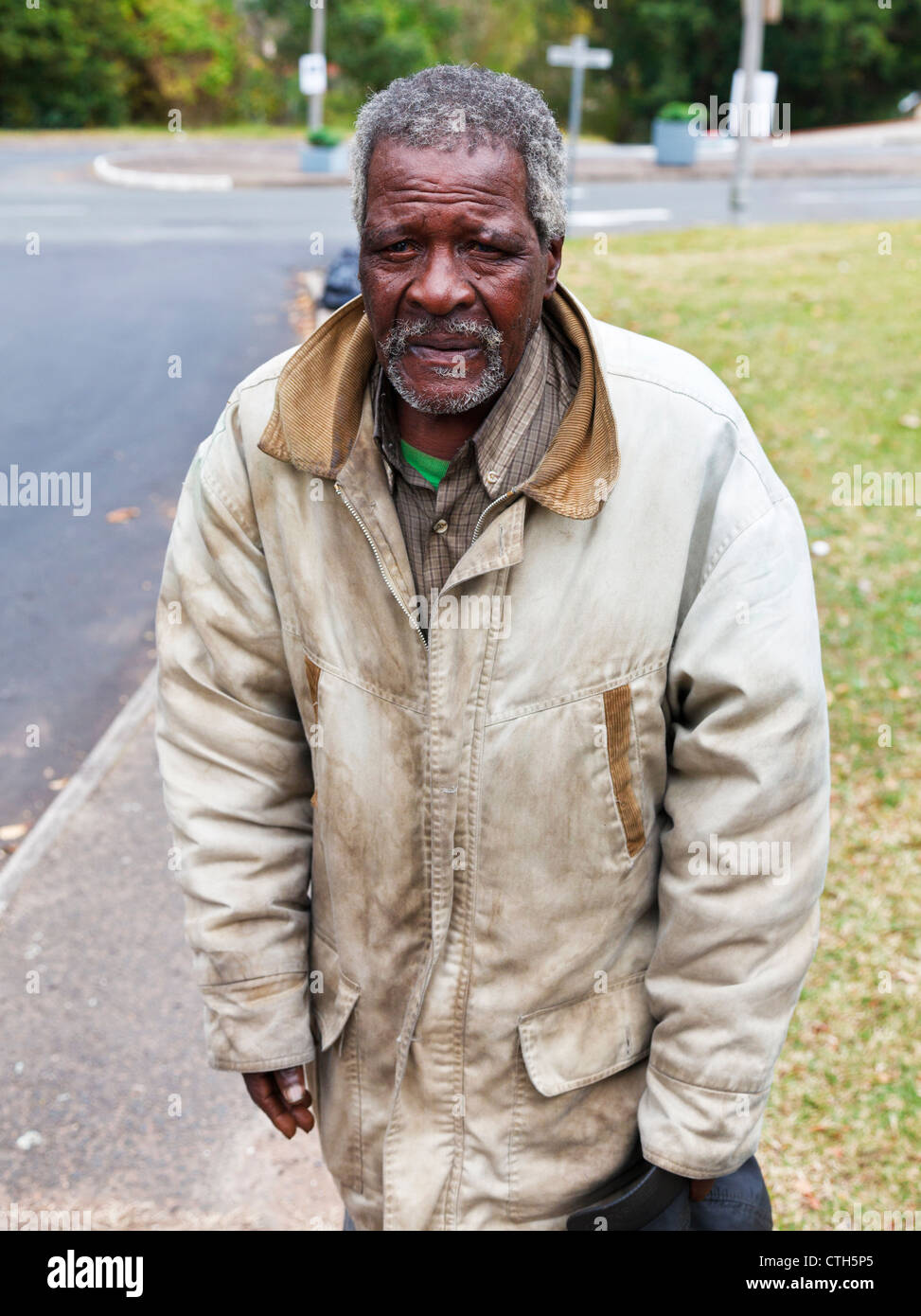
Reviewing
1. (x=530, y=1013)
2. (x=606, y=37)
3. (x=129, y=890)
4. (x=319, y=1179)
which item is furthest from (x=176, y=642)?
(x=606, y=37)

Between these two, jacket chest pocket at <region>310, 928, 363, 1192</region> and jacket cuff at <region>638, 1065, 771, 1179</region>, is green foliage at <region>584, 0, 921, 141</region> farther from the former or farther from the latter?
jacket cuff at <region>638, 1065, 771, 1179</region>

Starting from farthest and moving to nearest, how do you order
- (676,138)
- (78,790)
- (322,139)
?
(676,138)
(322,139)
(78,790)

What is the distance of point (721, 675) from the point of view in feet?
5.67

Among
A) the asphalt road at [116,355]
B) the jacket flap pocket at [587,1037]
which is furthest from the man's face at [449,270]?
the asphalt road at [116,355]

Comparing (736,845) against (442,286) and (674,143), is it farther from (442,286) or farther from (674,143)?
(674,143)

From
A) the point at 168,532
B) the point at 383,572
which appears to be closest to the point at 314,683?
the point at 383,572

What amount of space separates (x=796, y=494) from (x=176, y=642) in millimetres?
5305

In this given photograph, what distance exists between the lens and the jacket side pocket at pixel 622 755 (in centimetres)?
180

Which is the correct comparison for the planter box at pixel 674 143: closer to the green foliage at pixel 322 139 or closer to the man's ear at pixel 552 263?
the green foliage at pixel 322 139

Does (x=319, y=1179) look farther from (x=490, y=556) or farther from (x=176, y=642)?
(x=490, y=556)

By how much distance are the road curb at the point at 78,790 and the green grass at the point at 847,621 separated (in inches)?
97.6

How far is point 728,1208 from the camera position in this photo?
81.9 inches

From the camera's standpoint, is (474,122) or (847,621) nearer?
(474,122)

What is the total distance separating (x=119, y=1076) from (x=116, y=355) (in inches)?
333
